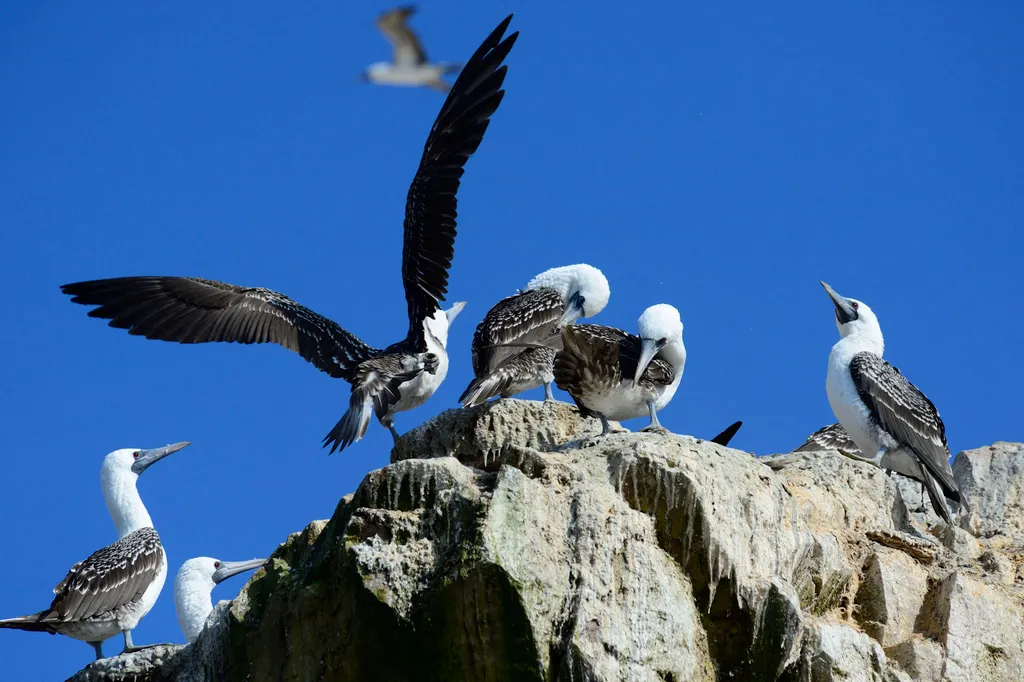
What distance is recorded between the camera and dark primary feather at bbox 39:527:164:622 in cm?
1223

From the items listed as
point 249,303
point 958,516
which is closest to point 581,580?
point 958,516

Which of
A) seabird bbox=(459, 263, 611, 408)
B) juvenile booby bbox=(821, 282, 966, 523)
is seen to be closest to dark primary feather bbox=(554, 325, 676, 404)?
seabird bbox=(459, 263, 611, 408)

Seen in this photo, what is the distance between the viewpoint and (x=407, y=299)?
42.7 ft

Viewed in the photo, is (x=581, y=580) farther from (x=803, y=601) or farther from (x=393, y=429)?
(x=393, y=429)

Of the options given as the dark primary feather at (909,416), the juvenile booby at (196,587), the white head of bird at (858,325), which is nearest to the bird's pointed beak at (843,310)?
the white head of bird at (858,325)

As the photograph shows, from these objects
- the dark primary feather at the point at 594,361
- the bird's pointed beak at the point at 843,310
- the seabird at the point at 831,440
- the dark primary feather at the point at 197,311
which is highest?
the dark primary feather at the point at 197,311

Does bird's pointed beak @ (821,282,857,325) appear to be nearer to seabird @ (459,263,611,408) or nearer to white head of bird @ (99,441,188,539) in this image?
seabird @ (459,263,611,408)

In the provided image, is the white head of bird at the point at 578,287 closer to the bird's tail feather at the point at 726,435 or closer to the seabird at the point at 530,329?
the seabird at the point at 530,329

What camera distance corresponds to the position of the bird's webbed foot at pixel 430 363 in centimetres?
1290

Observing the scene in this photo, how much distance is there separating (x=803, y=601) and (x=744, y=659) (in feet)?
3.13

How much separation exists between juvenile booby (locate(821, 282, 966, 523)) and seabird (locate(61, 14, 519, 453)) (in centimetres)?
386

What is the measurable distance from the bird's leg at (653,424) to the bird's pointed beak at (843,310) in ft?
9.52

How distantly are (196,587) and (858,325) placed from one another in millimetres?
6930

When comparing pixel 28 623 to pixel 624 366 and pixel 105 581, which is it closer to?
pixel 105 581
